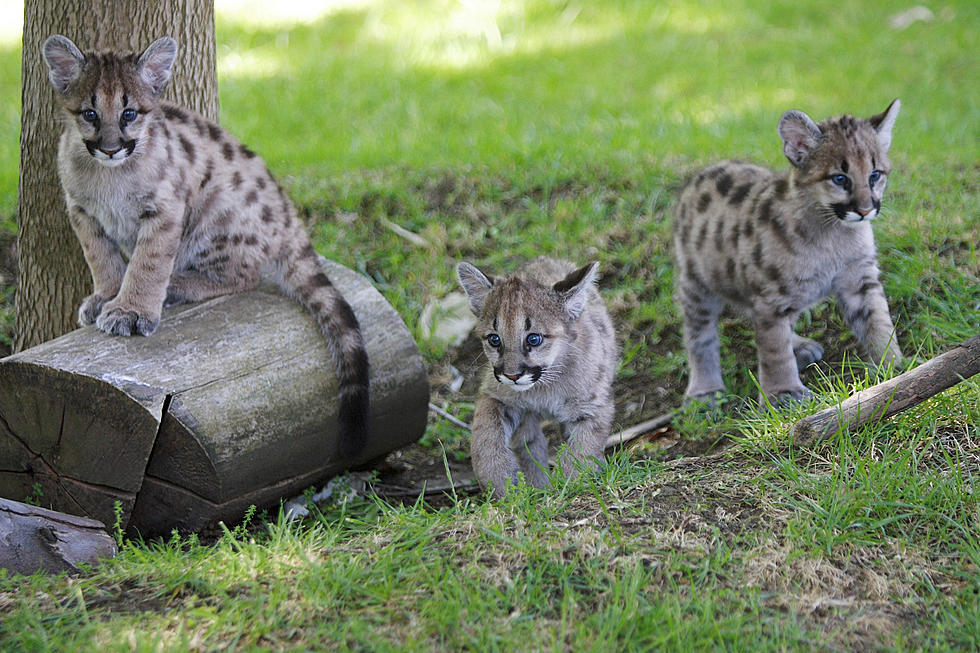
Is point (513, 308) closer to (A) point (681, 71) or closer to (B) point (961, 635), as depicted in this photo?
(B) point (961, 635)

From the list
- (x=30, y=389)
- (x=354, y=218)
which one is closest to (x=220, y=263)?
(x=30, y=389)

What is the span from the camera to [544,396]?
5180mm

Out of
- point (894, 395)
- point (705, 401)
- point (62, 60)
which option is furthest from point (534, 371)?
point (62, 60)

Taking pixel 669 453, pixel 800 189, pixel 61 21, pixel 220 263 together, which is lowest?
pixel 669 453

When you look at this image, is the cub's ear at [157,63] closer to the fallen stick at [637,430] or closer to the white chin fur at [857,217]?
the fallen stick at [637,430]

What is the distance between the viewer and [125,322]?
4.85 meters

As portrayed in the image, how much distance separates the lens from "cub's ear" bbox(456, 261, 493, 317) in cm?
514

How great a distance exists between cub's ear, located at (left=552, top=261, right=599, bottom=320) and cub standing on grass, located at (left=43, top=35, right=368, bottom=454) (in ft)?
3.47

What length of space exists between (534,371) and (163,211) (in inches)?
80.7

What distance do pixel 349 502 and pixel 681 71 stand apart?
8186 mm

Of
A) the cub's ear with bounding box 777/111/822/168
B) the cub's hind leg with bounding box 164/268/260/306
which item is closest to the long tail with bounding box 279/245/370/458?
the cub's hind leg with bounding box 164/268/260/306

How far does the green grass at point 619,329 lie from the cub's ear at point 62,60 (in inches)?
88.8

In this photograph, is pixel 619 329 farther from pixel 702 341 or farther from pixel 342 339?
pixel 342 339

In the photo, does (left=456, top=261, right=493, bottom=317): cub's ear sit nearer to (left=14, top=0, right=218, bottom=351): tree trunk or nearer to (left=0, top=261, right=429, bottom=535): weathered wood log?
(left=0, top=261, right=429, bottom=535): weathered wood log
